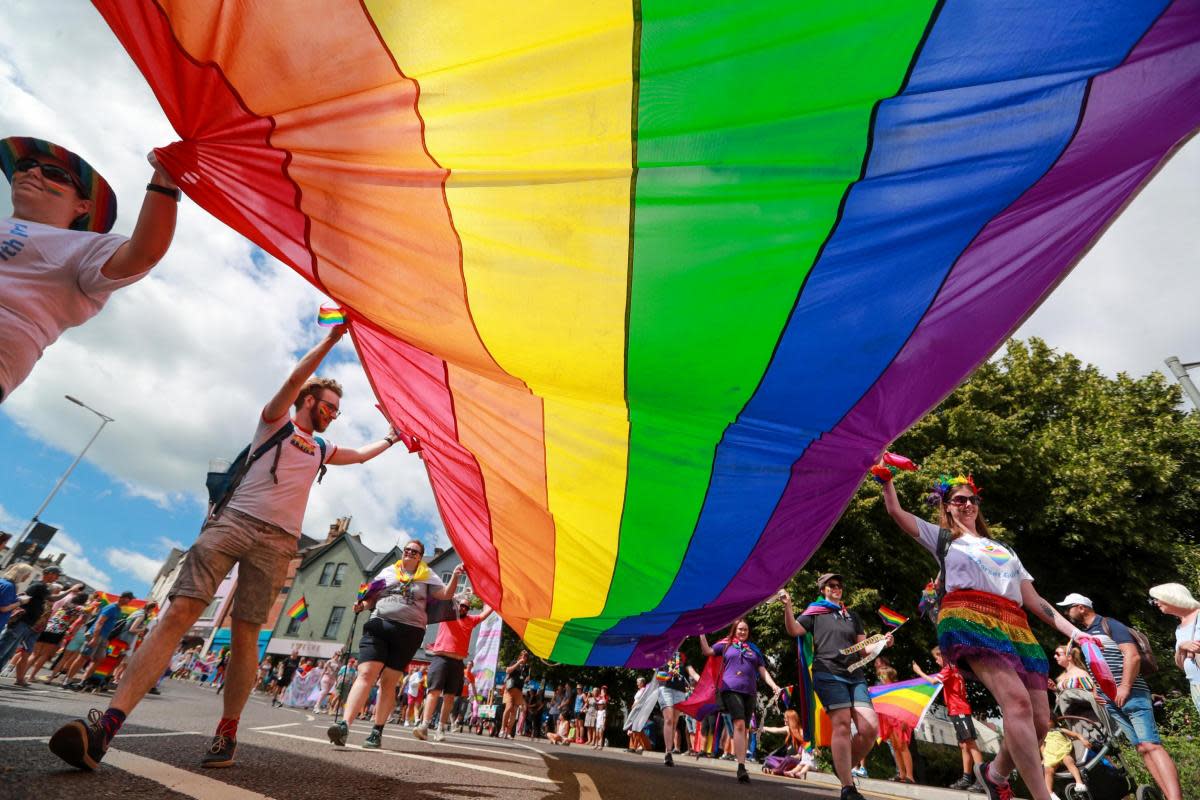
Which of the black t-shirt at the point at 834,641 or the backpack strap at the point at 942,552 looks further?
the black t-shirt at the point at 834,641

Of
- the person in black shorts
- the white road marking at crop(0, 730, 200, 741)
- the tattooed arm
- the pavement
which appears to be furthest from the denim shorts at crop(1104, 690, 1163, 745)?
the white road marking at crop(0, 730, 200, 741)

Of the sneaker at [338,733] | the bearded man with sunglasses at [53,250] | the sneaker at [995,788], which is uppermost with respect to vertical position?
the bearded man with sunglasses at [53,250]

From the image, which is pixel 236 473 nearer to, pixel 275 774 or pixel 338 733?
pixel 275 774

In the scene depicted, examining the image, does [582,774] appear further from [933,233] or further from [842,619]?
[933,233]

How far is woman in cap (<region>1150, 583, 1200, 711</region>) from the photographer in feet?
15.3

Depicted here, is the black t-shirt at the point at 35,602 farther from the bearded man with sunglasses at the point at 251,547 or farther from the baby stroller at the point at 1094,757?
the baby stroller at the point at 1094,757

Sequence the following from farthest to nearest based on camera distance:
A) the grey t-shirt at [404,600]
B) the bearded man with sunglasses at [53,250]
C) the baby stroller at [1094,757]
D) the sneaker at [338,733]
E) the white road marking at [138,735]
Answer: the baby stroller at [1094,757]
the grey t-shirt at [404,600]
the sneaker at [338,733]
the white road marking at [138,735]
the bearded man with sunglasses at [53,250]

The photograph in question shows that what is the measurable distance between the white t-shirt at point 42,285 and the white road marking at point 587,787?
3027mm

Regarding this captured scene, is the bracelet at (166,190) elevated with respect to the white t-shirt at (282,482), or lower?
elevated

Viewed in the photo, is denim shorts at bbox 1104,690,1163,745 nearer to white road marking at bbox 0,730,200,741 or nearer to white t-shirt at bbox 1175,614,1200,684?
white t-shirt at bbox 1175,614,1200,684

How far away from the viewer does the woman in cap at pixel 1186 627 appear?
467 cm

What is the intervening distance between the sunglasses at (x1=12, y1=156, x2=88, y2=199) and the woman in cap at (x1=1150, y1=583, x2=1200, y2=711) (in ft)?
23.3

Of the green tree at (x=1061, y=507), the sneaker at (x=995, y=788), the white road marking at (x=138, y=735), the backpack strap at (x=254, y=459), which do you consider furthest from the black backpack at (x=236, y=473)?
the green tree at (x=1061, y=507)

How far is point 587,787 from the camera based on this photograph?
3.56 m
